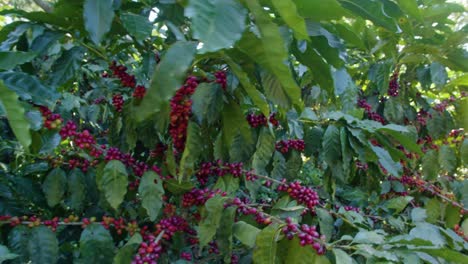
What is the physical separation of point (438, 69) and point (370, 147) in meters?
0.80

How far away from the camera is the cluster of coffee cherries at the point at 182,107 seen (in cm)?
123

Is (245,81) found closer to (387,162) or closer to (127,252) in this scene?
(127,252)

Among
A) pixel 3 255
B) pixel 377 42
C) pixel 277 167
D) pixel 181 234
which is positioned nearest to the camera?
pixel 3 255

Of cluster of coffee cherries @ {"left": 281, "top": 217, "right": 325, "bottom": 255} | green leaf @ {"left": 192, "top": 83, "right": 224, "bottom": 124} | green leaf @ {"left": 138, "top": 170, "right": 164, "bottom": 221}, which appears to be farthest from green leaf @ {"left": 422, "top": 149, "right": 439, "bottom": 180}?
green leaf @ {"left": 138, "top": 170, "right": 164, "bottom": 221}

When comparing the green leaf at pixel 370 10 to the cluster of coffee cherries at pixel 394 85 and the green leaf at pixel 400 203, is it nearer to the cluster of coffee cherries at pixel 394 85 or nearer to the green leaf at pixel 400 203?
the green leaf at pixel 400 203

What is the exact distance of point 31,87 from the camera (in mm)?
1151

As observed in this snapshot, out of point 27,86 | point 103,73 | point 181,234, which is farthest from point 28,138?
point 103,73

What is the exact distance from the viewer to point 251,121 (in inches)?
57.4

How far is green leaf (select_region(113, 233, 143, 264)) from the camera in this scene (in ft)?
3.88

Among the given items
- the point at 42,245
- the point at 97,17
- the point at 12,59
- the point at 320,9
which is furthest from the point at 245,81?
the point at 42,245

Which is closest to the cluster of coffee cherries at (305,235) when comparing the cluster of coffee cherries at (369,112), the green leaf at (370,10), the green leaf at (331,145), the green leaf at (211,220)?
the green leaf at (211,220)

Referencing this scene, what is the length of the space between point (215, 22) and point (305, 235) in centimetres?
67

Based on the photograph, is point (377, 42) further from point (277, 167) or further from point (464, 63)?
point (277, 167)

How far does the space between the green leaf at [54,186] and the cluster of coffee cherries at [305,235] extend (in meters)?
0.84
